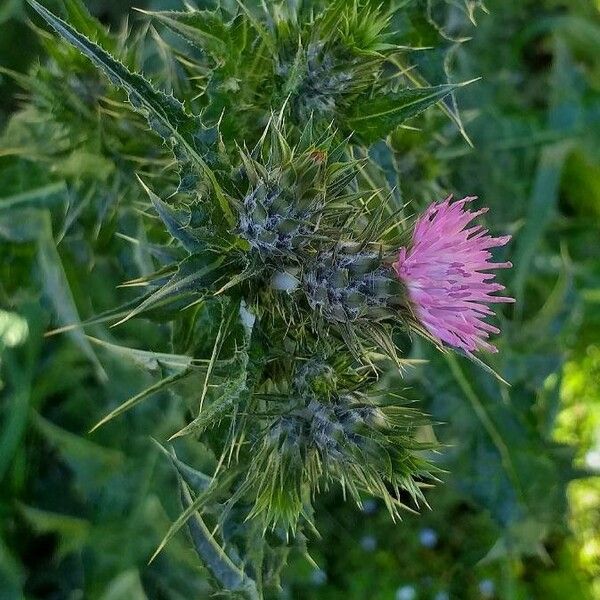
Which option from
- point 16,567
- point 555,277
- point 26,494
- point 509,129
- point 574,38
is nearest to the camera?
point 16,567

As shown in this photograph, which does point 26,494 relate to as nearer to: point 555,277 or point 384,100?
point 384,100

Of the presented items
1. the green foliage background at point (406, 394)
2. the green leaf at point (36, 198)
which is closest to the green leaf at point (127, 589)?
the green foliage background at point (406, 394)

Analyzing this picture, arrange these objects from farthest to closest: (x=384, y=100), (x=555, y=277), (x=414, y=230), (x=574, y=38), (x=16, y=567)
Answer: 1. (x=574, y=38)
2. (x=555, y=277)
3. (x=16, y=567)
4. (x=384, y=100)
5. (x=414, y=230)

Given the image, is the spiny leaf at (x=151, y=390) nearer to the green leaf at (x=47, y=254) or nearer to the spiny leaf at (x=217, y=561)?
the spiny leaf at (x=217, y=561)

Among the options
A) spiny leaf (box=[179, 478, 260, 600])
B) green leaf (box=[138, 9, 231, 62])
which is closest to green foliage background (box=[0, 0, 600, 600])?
green leaf (box=[138, 9, 231, 62])

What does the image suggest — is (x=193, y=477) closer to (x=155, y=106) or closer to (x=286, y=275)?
(x=286, y=275)

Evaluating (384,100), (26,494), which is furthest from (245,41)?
(26,494)

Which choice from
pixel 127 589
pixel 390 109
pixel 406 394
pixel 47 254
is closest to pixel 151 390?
pixel 390 109
